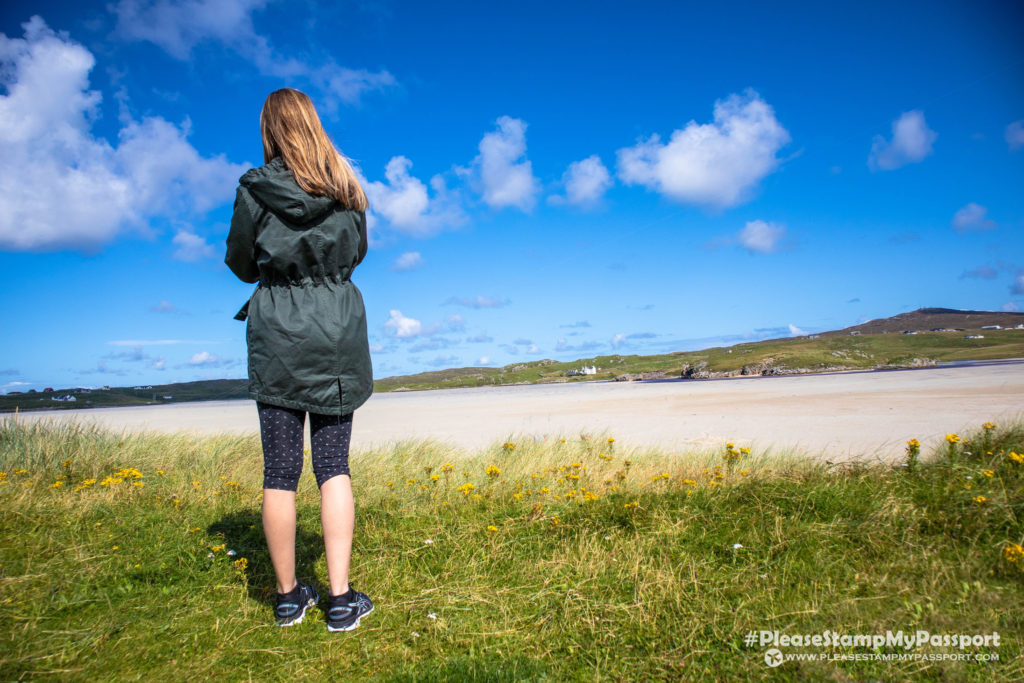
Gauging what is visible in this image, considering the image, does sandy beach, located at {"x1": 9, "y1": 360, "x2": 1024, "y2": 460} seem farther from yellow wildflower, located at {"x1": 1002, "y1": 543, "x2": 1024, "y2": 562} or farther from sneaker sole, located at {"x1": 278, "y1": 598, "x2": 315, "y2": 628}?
sneaker sole, located at {"x1": 278, "y1": 598, "x2": 315, "y2": 628}

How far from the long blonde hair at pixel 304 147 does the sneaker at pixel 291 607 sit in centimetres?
200

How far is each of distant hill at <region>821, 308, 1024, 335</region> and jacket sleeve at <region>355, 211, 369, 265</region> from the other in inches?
5180

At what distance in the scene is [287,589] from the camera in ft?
8.16

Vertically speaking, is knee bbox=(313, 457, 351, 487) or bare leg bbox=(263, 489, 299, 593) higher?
knee bbox=(313, 457, 351, 487)

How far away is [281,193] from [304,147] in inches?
11.2

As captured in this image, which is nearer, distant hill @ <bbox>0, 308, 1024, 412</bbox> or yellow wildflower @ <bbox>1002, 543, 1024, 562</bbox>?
yellow wildflower @ <bbox>1002, 543, 1024, 562</bbox>

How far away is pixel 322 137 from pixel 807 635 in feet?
10.4

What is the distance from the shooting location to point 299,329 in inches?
94.7

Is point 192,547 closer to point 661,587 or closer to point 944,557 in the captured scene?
point 661,587

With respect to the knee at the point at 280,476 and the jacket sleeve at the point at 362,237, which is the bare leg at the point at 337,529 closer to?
the knee at the point at 280,476

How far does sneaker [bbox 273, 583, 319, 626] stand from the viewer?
2455 millimetres

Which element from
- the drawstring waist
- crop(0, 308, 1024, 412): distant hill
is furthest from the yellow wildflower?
crop(0, 308, 1024, 412): distant hill

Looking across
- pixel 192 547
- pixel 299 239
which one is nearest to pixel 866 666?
pixel 299 239

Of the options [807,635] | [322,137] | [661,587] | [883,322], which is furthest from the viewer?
[883,322]
